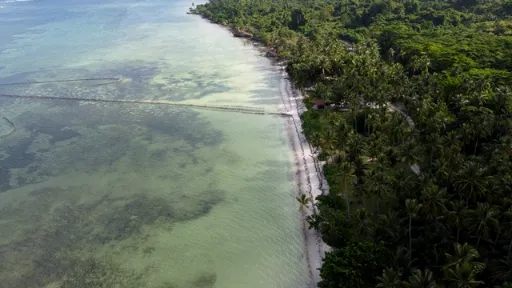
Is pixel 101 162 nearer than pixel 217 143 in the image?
Yes

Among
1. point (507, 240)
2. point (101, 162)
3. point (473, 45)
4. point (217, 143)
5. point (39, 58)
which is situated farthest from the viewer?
point (39, 58)

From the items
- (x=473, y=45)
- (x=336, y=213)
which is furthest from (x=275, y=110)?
(x=473, y=45)

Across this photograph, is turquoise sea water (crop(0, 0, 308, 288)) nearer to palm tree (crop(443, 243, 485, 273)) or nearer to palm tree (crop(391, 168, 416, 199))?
palm tree (crop(391, 168, 416, 199))

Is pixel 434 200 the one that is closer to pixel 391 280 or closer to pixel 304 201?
pixel 391 280

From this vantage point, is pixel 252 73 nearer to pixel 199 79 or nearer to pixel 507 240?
pixel 199 79

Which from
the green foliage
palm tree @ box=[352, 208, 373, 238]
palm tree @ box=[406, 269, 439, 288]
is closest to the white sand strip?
the green foliage

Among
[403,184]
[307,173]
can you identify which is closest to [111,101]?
[307,173]
